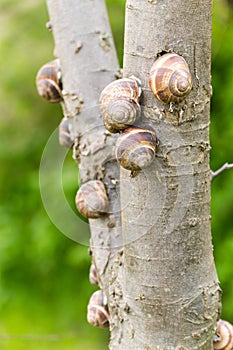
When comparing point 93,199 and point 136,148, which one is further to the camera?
point 93,199

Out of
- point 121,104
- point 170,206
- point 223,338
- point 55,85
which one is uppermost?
point 55,85

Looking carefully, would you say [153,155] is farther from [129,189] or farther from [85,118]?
[85,118]

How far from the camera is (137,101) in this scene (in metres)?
0.72

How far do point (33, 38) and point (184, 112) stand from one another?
2.10 m

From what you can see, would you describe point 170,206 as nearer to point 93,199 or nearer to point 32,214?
point 93,199

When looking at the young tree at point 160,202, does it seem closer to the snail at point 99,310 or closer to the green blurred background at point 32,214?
the snail at point 99,310

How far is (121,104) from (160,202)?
0.15 m

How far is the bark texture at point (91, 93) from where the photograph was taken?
38.1 inches

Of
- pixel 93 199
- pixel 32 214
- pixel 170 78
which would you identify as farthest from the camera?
pixel 32 214

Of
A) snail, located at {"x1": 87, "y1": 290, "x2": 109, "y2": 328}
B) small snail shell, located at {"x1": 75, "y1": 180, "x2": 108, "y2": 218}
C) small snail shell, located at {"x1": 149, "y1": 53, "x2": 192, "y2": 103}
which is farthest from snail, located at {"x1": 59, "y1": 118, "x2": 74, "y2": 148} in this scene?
small snail shell, located at {"x1": 149, "y1": 53, "x2": 192, "y2": 103}

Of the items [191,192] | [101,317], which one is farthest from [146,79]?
[101,317]

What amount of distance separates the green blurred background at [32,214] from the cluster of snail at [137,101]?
65.0 inches

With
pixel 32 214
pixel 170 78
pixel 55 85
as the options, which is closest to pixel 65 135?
pixel 55 85

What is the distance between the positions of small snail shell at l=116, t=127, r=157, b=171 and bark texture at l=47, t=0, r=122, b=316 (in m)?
0.24
